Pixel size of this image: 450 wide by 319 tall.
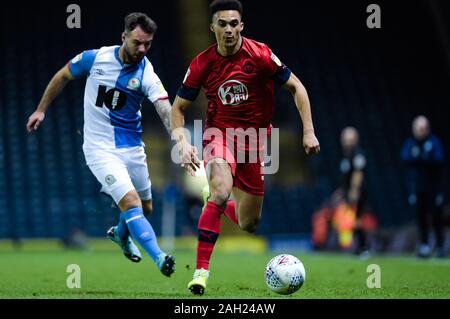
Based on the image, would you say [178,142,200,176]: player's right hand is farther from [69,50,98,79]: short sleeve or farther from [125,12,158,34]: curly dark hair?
[69,50,98,79]: short sleeve

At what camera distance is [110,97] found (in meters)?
7.02

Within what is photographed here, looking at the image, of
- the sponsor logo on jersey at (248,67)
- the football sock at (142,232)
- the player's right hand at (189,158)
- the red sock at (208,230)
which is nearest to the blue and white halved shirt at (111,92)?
the football sock at (142,232)

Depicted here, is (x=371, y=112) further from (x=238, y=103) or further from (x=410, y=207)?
(x=238, y=103)

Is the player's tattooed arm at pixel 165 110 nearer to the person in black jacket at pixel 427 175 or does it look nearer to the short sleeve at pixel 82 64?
the short sleeve at pixel 82 64

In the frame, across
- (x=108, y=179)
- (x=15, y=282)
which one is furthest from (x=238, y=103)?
(x=15, y=282)

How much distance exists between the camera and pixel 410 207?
61.8 ft

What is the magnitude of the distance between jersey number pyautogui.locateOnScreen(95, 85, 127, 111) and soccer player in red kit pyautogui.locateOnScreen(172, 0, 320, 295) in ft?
2.28

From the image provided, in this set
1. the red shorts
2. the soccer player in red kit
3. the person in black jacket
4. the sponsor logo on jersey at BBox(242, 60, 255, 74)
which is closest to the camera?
the soccer player in red kit

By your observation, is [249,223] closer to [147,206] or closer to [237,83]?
[147,206]

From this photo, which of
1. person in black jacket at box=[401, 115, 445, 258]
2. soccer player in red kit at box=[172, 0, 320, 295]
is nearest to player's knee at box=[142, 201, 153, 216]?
soccer player in red kit at box=[172, 0, 320, 295]

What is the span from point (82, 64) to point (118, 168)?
93 cm

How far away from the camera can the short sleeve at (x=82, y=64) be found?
23.0 ft

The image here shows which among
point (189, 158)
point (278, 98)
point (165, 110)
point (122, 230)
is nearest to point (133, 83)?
point (165, 110)

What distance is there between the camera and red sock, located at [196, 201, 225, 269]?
613 cm
